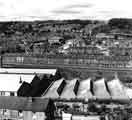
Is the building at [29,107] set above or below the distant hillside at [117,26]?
below

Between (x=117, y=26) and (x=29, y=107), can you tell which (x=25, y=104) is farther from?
(x=117, y=26)

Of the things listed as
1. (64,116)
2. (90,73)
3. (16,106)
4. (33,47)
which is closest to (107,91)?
(64,116)

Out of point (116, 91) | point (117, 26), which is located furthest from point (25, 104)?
point (117, 26)

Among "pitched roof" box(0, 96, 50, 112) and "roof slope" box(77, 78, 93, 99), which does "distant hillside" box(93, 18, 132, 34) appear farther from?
"pitched roof" box(0, 96, 50, 112)

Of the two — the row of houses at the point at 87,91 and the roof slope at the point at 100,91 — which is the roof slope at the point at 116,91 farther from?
the roof slope at the point at 100,91

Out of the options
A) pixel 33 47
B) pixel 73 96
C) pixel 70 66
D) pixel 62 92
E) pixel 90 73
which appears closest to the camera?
pixel 73 96

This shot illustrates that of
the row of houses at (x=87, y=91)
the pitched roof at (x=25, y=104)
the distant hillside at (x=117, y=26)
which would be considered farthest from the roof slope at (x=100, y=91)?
the distant hillside at (x=117, y=26)

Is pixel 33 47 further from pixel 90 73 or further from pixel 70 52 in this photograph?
pixel 90 73

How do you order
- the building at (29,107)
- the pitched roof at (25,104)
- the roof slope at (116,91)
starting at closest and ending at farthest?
the building at (29,107) → the pitched roof at (25,104) → the roof slope at (116,91)
